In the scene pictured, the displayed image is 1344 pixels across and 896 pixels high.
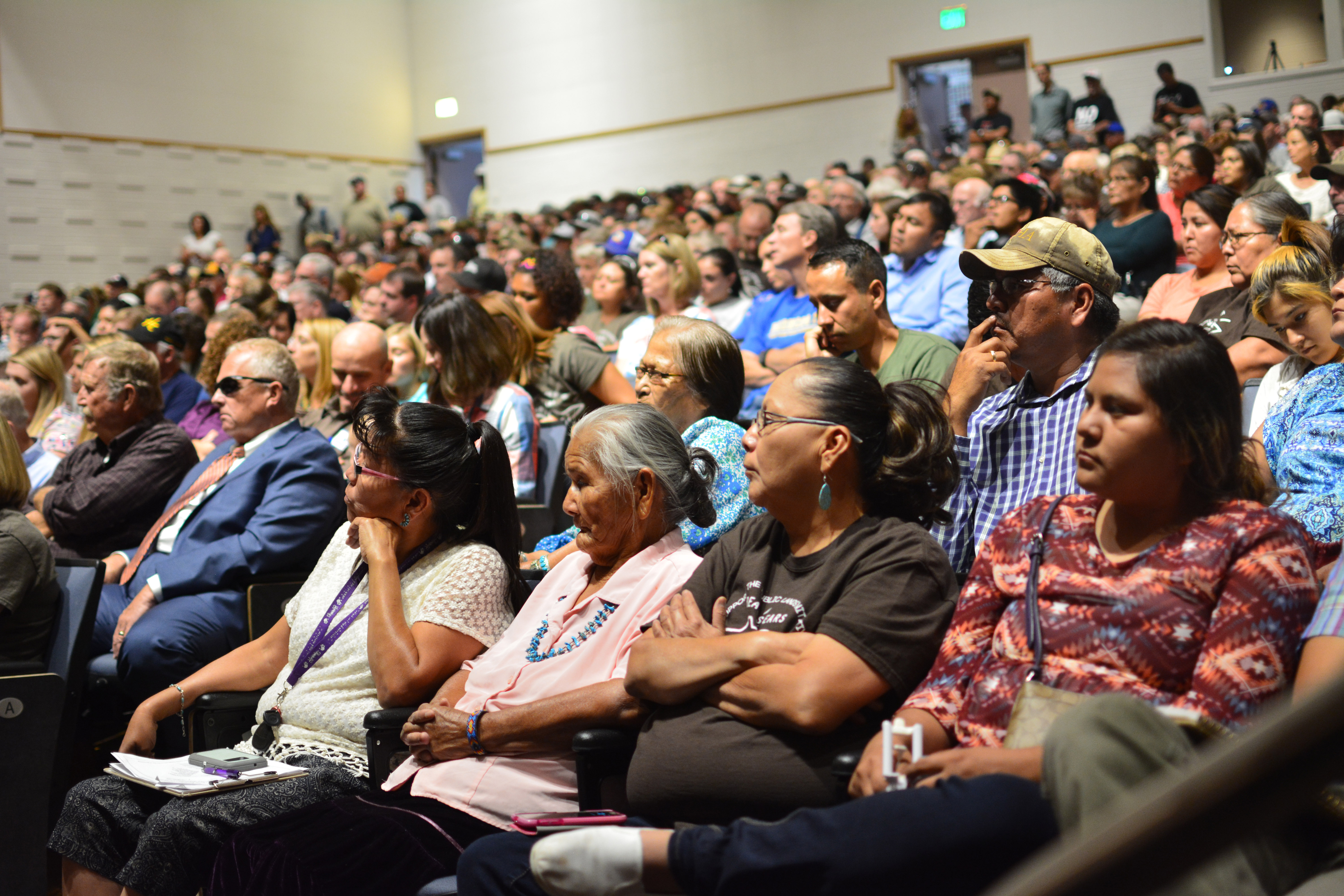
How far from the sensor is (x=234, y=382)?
3.50m

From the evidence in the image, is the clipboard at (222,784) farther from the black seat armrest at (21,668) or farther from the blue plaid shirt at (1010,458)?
the blue plaid shirt at (1010,458)

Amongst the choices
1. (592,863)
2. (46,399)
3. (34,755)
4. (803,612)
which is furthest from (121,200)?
(592,863)

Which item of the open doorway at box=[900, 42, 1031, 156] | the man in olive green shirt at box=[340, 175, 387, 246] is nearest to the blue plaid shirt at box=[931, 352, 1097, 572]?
the open doorway at box=[900, 42, 1031, 156]

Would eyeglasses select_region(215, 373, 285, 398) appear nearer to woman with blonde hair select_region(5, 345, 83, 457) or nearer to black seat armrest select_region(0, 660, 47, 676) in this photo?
black seat armrest select_region(0, 660, 47, 676)

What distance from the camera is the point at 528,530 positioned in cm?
354

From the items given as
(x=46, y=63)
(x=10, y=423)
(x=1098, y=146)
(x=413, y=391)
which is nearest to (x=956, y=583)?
(x=413, y=391)

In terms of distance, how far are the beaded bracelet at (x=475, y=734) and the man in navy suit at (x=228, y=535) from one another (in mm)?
1270

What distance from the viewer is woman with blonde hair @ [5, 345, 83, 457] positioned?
5039 millimetres

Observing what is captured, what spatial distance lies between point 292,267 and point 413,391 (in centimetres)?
686

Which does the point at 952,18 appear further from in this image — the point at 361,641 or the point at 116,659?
the point at 361,641

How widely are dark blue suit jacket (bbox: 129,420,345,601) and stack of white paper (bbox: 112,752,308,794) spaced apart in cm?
82

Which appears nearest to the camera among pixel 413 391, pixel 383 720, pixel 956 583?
pixel 956 583

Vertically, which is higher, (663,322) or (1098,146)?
(1098,146)

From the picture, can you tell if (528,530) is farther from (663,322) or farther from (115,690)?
(115,690)
